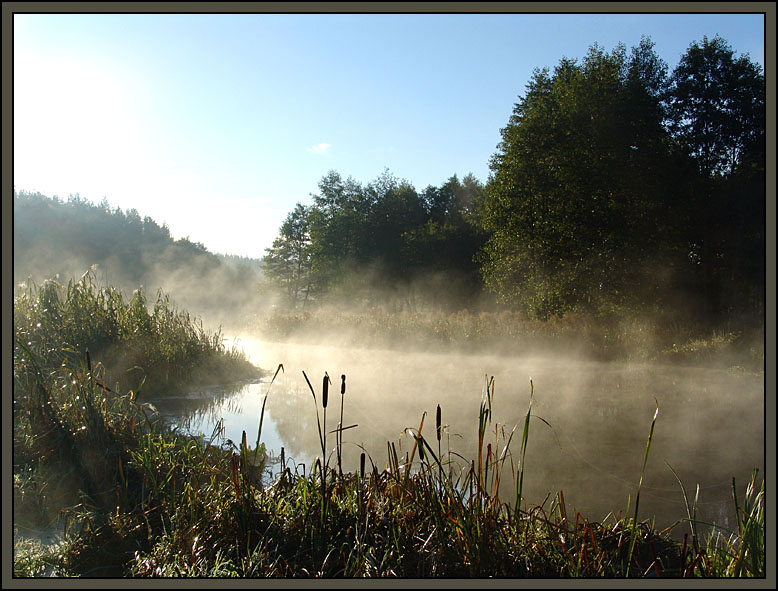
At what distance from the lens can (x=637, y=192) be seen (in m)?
11.5

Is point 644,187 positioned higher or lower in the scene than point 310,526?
higher

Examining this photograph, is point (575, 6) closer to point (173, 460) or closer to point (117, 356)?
point (173, 460)

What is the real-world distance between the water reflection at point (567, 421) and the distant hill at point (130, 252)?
53.1ft

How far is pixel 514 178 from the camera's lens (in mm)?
14305

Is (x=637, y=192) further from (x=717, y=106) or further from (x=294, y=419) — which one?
(x=294, y=419)

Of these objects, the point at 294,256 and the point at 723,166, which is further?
the point at 294,256

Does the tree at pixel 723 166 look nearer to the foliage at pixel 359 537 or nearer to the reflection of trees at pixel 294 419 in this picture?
the reflection of trees at pixel 294 419

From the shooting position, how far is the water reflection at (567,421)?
3426 mm

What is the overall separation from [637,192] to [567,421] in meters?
8.10

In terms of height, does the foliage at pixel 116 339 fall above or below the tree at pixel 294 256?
below

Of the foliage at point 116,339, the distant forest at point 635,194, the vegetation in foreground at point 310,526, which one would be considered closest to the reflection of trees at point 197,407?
the foliage at point 116,339

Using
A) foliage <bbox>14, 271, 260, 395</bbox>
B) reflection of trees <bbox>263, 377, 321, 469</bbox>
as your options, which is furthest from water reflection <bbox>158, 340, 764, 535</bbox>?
Result: foliage <bbox>14, 271, 260, 395</bbox>

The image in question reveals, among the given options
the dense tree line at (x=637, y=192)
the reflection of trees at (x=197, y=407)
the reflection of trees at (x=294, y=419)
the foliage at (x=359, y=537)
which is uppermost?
the dense tree line at (x=637, y=192)

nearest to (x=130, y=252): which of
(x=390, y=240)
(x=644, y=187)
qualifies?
(x=390, y=240)
